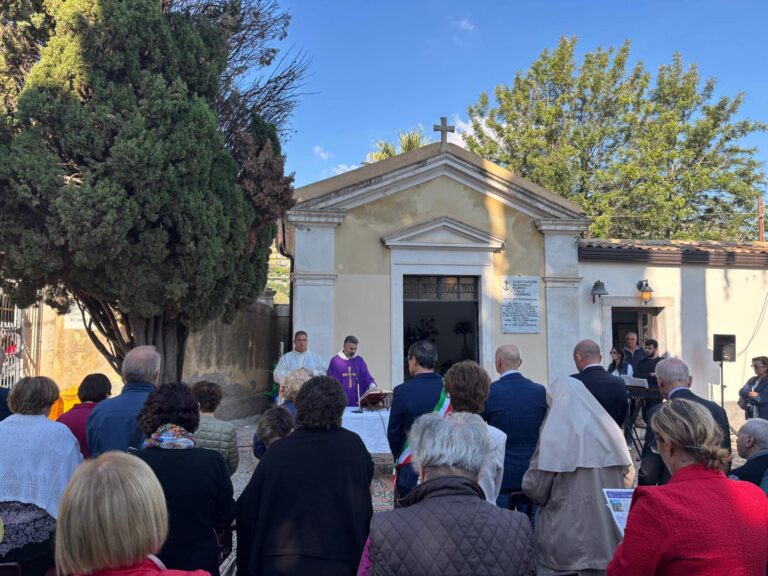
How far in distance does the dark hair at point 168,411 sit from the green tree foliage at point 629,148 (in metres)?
20.6

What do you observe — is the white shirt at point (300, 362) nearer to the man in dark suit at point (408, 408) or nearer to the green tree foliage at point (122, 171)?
the green tree foliage at point (122, 171)

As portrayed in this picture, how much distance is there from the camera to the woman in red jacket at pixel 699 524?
1.94m

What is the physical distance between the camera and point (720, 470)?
2152mm

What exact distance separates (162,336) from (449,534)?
688 centimetres

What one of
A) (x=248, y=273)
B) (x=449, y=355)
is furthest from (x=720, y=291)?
(x=248, y=273)

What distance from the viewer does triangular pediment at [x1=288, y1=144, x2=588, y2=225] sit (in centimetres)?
1064

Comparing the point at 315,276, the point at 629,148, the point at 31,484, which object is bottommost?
the point at 31,484

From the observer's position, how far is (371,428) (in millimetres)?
6605

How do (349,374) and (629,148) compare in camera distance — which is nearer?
(349,374)

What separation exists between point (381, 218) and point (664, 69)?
18352 millimetres

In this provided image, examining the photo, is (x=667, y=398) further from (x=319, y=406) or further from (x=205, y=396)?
(x=205, y=396)

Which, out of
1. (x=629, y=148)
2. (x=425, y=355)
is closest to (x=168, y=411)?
(x=425, y=355)

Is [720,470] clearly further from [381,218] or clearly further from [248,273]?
[381,218]

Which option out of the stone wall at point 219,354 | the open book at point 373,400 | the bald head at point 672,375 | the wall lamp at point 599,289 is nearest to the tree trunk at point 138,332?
the stone wall at point 219,354
